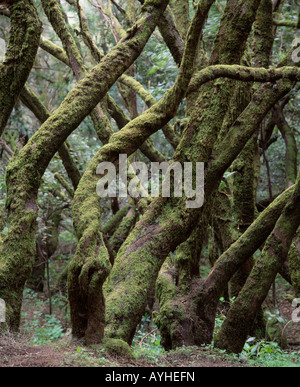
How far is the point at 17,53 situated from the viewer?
3.79 meters

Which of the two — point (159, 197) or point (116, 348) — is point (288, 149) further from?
point (116, 348)

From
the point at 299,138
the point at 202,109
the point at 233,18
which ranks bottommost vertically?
the point at 202,109

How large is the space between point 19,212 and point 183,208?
1526mm

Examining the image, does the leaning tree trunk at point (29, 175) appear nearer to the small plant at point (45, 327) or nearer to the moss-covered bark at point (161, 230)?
the moss-covered bark at point (161, 230)

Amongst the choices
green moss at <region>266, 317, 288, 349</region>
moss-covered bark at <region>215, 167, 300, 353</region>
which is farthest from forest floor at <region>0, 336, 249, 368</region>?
green moss at <region>266, 317, 288, 349</region>

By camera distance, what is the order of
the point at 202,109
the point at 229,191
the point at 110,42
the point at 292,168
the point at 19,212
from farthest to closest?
the point at 110,42 → the point at 292,168 → the point at 229,191 → the point at 202,109 → the point at 19,212

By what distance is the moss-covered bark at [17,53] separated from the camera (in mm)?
3775

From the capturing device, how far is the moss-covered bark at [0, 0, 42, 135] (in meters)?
3.78

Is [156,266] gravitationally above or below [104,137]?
below

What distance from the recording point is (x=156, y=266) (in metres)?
4.07

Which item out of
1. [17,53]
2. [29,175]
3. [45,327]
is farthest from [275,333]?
[17,53]

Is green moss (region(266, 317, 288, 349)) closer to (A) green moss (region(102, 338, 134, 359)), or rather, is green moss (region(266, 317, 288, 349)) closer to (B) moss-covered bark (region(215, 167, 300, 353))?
(B) moss-covered bark (region(215, 167, 300, 353))
